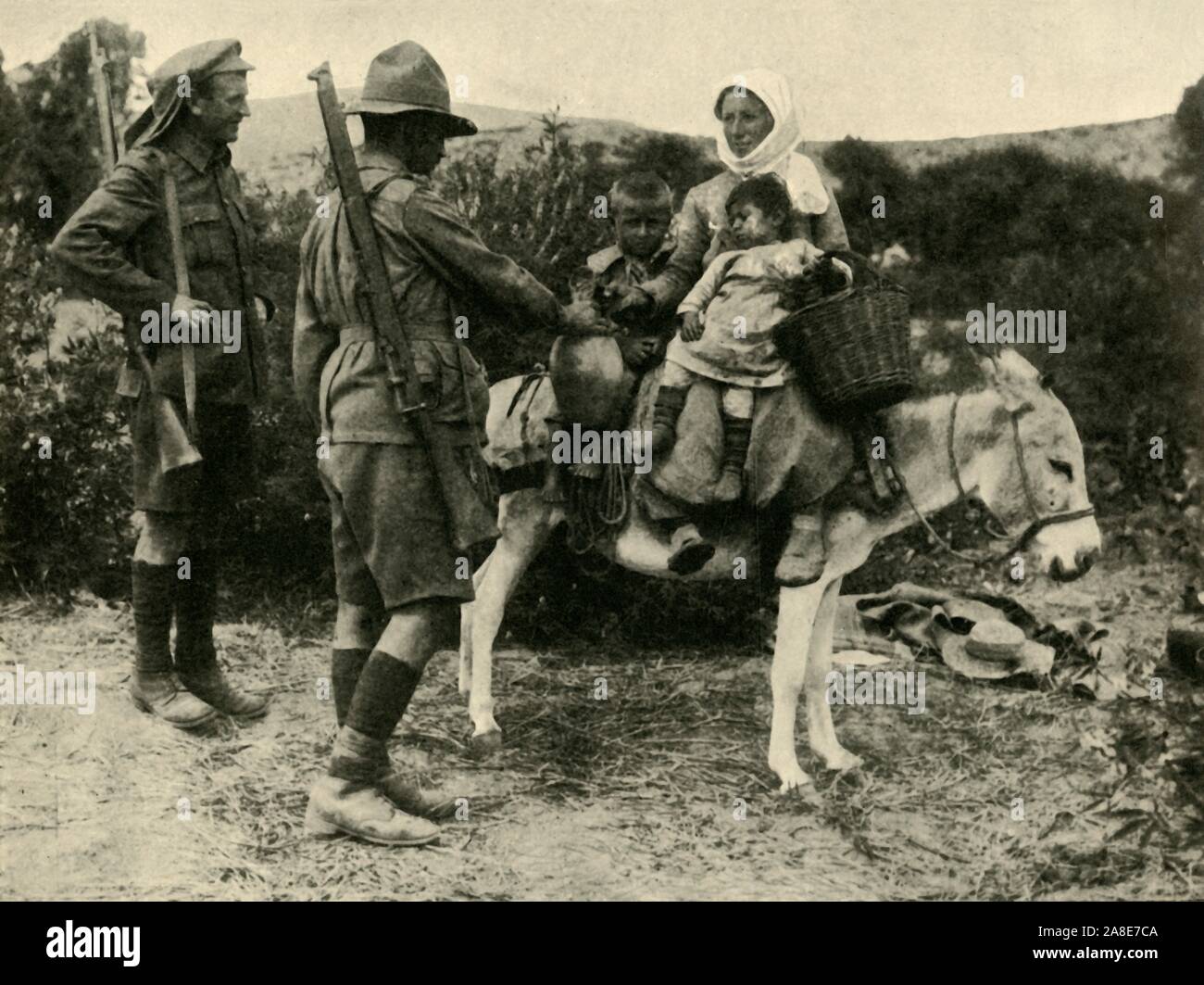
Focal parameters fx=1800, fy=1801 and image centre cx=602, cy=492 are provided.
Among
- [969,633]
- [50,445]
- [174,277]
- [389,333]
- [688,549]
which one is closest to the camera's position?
[389,333]

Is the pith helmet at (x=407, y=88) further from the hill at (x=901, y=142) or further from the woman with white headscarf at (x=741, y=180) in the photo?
the woman with white headscarf at (x=741, y=180)

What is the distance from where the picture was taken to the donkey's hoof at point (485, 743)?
21.8 ft

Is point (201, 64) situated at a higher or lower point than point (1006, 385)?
higher

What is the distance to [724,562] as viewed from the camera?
6602 millimetres

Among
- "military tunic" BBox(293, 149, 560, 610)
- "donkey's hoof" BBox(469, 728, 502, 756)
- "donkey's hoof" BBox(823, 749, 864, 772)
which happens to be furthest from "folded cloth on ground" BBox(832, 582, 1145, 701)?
"military tunic" BBox(293, 149, 560, 610)

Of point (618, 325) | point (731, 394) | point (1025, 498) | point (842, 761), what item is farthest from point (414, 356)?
point (1025, 498)

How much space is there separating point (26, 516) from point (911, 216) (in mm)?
3637

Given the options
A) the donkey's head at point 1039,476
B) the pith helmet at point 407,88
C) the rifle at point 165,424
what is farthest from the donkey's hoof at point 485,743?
the pith helmet at point 407,88

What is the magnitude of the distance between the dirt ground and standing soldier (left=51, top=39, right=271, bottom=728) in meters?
0.19

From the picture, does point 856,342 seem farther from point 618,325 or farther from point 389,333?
point 389,333

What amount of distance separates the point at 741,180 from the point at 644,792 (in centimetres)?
228

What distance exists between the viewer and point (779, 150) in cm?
667

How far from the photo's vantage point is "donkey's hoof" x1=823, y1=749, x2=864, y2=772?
21.6 feet

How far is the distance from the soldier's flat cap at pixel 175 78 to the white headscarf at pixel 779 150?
1.81 m
